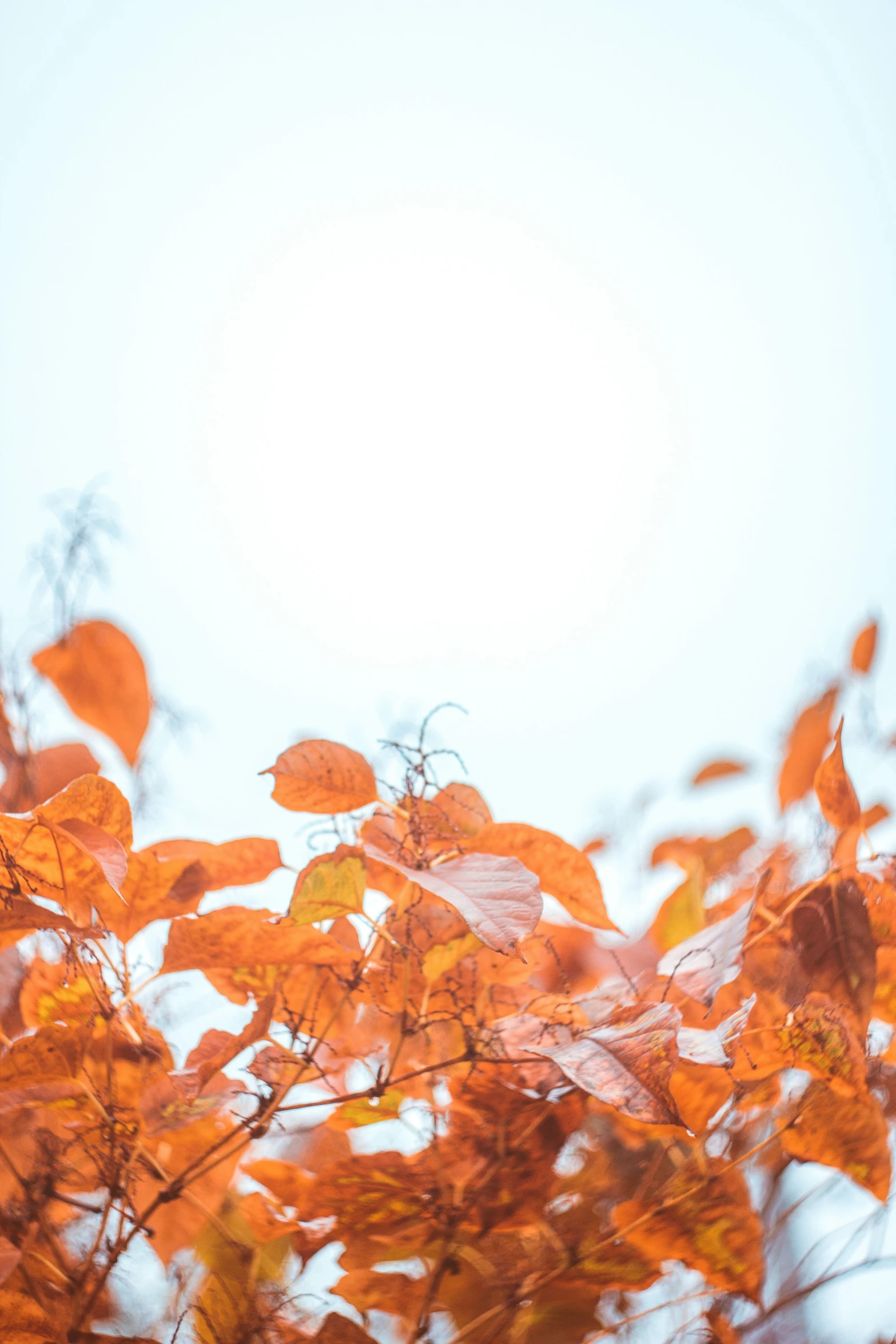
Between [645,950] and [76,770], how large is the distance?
0.16 metres

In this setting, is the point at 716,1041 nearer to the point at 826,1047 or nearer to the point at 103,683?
the point at 826,1047

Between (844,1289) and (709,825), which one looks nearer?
(844,1289)

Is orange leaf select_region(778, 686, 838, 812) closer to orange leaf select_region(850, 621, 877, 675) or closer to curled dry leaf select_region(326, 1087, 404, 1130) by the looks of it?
orange leaf select_region(850, 621, 877, 675)

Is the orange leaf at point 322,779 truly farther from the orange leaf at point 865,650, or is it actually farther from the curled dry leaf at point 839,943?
the orange leaf at point 865,650

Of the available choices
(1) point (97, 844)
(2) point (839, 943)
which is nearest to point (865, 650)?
(2) point (839, 943)

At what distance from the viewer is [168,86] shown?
581 mm

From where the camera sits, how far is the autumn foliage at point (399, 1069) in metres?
0.17

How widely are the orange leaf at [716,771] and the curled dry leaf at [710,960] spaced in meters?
0.20

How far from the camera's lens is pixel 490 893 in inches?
6.4

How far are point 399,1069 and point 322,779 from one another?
0.25 ft

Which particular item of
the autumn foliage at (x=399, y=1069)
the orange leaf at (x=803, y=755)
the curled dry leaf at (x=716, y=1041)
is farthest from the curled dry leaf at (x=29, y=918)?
the orange leaf at (x=803, y=755)

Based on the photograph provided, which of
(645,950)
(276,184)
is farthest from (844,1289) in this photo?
(276,184)

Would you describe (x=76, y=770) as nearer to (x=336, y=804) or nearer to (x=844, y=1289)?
(x=336, y=804)

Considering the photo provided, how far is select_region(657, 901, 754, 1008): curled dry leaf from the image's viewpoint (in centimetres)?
17
